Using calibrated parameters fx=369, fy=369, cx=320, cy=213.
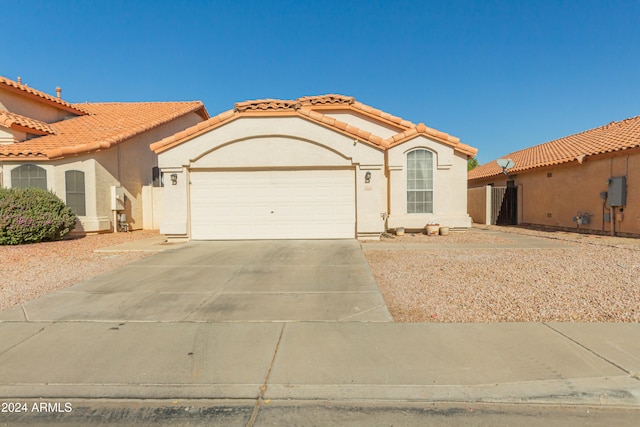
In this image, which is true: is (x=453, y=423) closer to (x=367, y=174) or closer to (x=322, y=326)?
(x=322, y=326)

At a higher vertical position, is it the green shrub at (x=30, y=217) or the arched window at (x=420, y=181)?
the arched window at (x=420, y=181)

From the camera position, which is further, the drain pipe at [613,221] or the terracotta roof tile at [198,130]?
the drain pipe at [613,221]

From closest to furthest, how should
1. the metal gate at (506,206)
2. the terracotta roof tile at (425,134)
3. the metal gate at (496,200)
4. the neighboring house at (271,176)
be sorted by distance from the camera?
the neighboring house at (271,176) < the terracotta roof tile at (425,134) < the metal gate at (506,206) < the metal gate at (496,200)

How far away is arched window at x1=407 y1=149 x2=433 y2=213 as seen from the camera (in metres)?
14.7

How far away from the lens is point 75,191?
1427cm

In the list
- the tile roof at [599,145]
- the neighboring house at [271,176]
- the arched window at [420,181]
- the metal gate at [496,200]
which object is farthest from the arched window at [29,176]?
the tile roof at [599,145]

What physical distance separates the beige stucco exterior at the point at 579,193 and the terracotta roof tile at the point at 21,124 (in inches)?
898

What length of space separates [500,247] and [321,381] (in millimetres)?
8955

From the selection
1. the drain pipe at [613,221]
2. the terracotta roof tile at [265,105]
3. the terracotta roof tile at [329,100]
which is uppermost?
the terracotta roof tile at [329,100]

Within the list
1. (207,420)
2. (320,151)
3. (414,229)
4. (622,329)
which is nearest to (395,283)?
(622,329)

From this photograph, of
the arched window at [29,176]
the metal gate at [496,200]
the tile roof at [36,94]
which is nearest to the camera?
the arched window at [29,176]

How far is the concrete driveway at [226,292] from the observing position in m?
5.22

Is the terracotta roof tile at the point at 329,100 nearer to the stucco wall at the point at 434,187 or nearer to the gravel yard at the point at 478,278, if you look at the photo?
the stucco wall at the point at 434,187

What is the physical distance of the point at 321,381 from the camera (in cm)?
347
